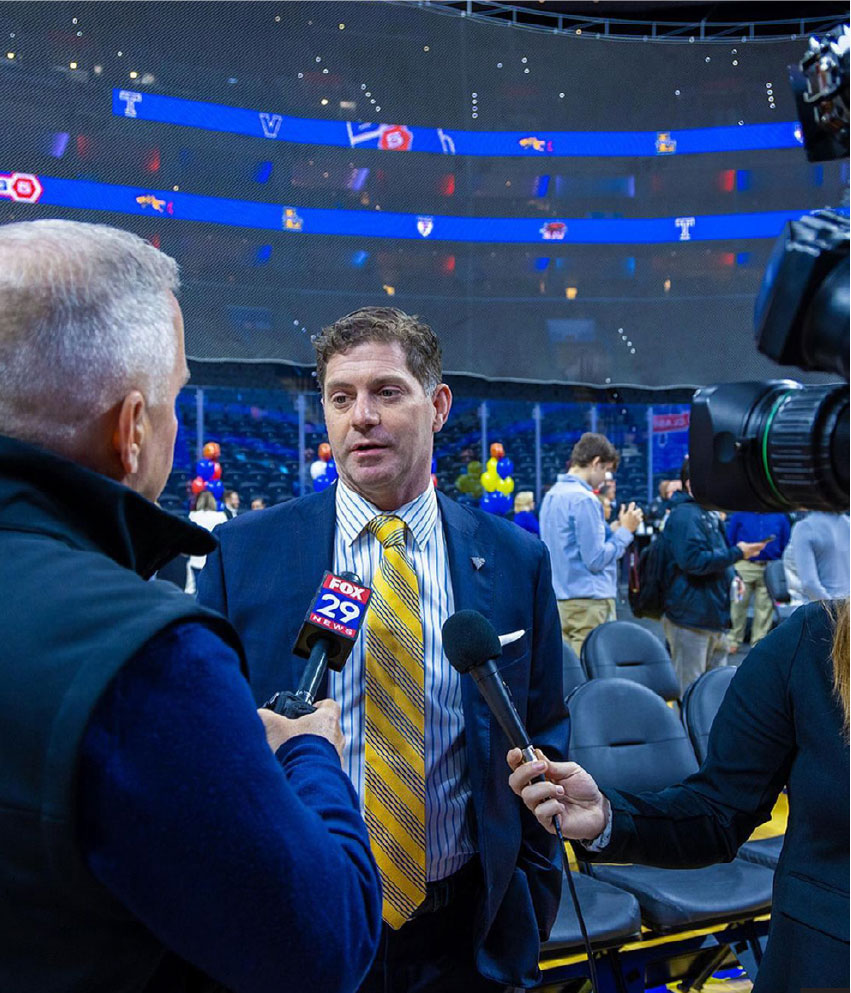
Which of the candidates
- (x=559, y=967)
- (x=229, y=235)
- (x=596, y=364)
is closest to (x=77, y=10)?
(x=229, y=235)

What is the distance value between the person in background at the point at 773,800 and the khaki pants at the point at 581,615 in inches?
164

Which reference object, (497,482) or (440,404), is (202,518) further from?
(440,404)

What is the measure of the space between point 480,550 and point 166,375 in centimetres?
94

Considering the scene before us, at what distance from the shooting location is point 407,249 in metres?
10.1

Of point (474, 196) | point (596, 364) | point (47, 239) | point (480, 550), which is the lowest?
point (480, 550)

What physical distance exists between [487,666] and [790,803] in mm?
443

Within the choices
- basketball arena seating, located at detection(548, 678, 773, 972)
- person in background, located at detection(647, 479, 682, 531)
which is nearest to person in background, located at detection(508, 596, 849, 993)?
basketball arena seating, located at detection(548, 678, 773, 972)

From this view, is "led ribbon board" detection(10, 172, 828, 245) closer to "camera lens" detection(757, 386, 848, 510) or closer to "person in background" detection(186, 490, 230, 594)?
"person in background" detection(186, 490, 230, 594)

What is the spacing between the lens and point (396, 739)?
5.34ft

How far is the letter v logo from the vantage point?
9.23m

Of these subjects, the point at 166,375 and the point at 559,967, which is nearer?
the point at 166,375

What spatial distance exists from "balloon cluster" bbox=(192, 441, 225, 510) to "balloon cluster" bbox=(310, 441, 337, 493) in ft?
3.00

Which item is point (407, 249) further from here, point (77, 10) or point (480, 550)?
point (480, 550)

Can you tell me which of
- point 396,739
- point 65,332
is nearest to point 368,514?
point 396,739
